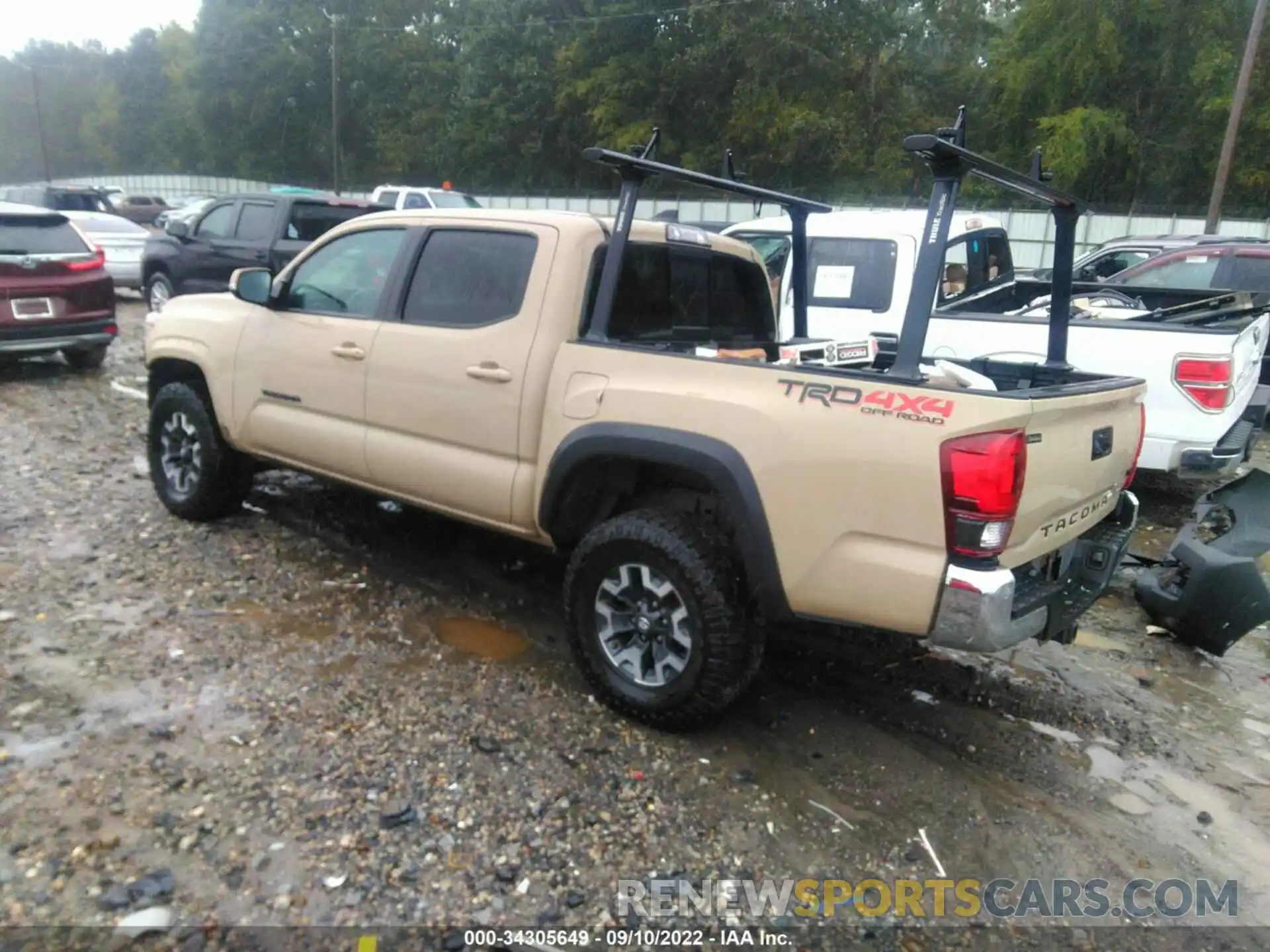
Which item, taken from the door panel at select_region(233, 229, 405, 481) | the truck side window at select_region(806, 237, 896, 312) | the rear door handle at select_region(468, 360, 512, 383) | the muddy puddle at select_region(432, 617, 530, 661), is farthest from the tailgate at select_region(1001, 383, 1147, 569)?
the truck side window at select_region(806, 237, 896, 312)

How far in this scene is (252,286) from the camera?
467 centimetres

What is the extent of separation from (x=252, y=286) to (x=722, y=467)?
291 centimetres

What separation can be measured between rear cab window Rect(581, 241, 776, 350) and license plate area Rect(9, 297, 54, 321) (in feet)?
24.6

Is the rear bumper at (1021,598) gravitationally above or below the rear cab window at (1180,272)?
below

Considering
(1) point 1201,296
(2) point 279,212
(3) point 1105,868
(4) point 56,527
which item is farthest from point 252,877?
(2) point 279,212

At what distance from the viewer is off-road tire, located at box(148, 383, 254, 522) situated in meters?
5.12

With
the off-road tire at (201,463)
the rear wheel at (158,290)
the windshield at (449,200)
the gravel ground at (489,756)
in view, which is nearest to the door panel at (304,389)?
the off-road tire at (201,463)

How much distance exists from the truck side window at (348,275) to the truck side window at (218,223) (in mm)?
6826

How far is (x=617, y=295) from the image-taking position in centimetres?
379

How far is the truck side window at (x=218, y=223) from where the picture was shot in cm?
1064

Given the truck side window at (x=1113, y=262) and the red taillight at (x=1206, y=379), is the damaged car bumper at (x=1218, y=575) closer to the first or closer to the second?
the red taillight at (x=1206, y=379)

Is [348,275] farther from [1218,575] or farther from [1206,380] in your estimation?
[1206,380]

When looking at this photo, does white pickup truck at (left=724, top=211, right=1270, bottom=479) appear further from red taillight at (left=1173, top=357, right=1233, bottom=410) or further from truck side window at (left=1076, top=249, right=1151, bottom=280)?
truck side window at (left=1076, top=249, right=1151, bottom=280)

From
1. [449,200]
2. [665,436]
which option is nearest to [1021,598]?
[665,436]
